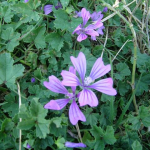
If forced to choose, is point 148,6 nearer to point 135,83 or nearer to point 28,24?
point 135,83

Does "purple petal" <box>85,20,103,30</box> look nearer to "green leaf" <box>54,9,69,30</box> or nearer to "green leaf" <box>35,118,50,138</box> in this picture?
"green leaf" <box>54,9,69,30</box>

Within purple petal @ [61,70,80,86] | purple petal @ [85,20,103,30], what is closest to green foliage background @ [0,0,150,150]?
purple petal @ [85,20,103,30]

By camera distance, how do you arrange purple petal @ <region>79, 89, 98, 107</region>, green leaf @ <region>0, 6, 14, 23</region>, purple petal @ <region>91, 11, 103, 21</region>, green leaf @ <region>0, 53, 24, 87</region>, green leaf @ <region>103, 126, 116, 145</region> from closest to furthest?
purple petal @ <region>79, 89, 98, 107</region>
green leaf @ <region>103, 126, 116, 145</region>
green leaf @ <region>0, 53, 24, 87</region>
green leaf @ <region>0, 6, 14, 23</region>
purple petal @ <region>91, 11, 103, 21</region>

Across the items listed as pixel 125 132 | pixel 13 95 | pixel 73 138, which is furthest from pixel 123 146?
pixel 13 95

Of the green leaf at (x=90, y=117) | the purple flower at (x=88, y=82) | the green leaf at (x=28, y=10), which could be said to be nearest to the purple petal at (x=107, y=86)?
the purple flower at (x=88, y=82)

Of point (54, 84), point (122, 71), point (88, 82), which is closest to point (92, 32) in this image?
point (122, 71)

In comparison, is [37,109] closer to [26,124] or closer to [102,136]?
[26,124]
